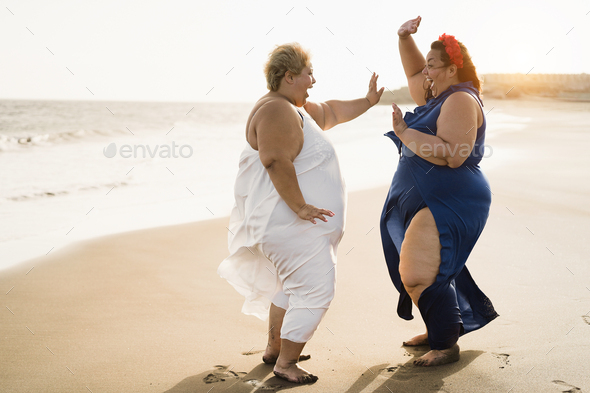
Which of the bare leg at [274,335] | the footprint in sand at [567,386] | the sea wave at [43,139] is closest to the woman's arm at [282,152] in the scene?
the bare leg at [274,335]

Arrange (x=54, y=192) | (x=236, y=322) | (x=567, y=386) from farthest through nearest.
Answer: (x=54, y=192) < (x=236, y=322) < (x=567, y=386)

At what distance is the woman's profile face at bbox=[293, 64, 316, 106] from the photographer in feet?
8.59

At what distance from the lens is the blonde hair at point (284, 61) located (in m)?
2.58

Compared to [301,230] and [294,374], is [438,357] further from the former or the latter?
[301,230]

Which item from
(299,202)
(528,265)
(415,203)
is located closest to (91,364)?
(299,202)

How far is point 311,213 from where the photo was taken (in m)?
2.45

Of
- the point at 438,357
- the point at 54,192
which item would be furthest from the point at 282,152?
the point at 54,192

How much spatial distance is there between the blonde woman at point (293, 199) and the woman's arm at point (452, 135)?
48 centimetres

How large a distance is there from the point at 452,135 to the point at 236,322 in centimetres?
190

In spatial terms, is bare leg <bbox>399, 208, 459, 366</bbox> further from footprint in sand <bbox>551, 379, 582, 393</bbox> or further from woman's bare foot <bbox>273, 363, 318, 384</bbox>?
woman's bare foot <bbox>273, 363, 318, 384</bbox>

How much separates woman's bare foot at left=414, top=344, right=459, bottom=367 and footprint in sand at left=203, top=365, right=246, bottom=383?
0.99 metres

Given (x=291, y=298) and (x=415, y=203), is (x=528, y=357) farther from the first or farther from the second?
(x=291, y=298)

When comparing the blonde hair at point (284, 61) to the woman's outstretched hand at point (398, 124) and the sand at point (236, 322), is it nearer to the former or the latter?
the woman's outstretched hand at point (398, 124)

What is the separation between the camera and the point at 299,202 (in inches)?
97.1
